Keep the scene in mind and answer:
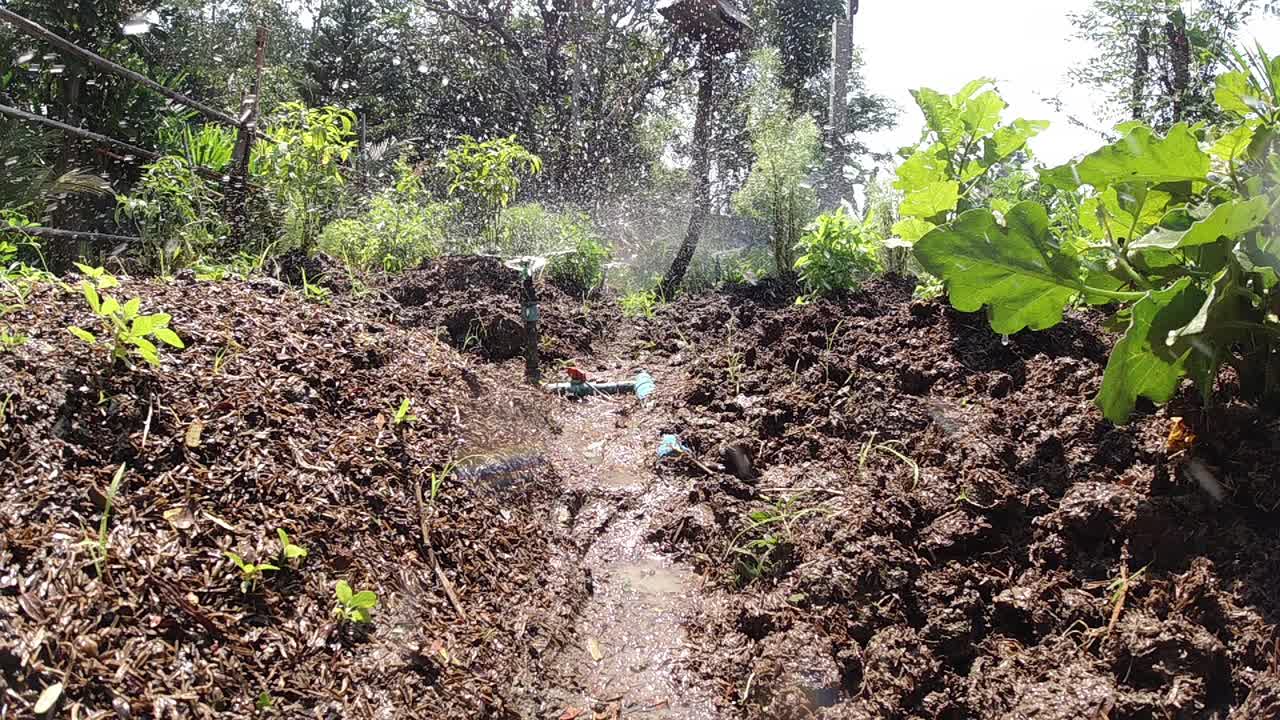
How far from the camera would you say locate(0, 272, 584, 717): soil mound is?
56.4 inches

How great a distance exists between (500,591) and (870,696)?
42.8 inches

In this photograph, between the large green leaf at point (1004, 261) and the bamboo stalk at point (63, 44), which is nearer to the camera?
the large green leaf at point (1004, 261)

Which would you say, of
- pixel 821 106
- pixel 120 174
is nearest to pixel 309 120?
pixel 120 174

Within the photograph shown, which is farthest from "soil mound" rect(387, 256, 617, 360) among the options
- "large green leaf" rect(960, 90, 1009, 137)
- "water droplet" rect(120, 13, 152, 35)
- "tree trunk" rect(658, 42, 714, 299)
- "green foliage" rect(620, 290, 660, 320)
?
"water droplet" rect(120, 13, 152, 35)

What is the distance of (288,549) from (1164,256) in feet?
7.25

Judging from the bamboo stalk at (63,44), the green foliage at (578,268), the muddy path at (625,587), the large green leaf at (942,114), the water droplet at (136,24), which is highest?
the water droplet at (136,24)

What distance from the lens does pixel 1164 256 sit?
1.85 metres

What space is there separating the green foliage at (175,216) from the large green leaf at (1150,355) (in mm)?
3708

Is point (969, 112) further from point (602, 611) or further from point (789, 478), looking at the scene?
point (602, 611)

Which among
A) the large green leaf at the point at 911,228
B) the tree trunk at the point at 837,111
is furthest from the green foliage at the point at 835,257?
the tree trunk at the point at 837,111

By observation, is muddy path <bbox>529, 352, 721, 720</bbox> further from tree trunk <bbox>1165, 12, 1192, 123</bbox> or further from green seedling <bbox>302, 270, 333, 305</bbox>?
tree trunk <bbox>1165, 12, 1192, 123</bbox>

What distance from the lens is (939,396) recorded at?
9.34 feet

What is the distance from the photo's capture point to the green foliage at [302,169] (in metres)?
4.37

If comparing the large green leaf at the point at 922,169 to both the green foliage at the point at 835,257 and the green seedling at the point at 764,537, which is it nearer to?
the green foliage at the point at 835,257
